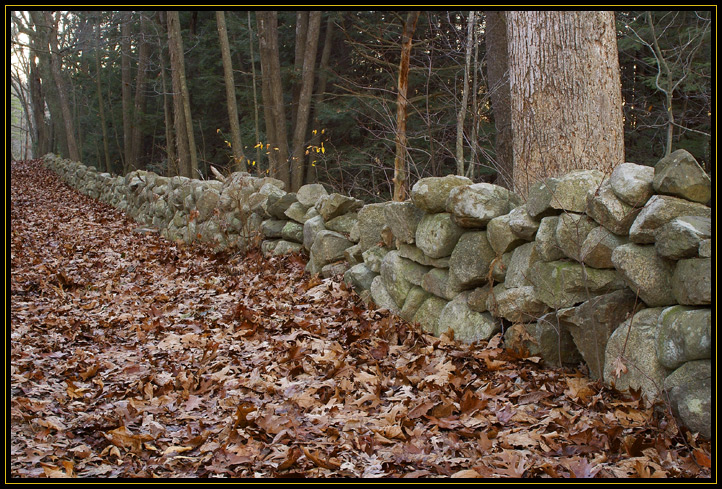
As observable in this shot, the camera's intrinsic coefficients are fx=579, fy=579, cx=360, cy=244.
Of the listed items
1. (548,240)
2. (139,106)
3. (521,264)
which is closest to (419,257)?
(521,264)

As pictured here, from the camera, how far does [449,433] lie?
3055 mm

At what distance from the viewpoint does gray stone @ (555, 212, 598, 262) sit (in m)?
3.56

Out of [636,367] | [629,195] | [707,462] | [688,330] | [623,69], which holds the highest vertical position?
[623,69]

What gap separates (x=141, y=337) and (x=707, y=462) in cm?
420

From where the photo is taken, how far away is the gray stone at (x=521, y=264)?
13.0ft

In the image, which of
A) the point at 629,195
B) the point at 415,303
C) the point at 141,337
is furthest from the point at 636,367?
the point at 141,337

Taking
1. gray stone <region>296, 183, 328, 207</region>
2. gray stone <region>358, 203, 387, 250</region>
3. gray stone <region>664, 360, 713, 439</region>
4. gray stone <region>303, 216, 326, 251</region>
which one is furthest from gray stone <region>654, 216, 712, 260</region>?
gray stone <region>296, 183, 328, 207</region>

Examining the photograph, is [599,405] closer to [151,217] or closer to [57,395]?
[57,395]

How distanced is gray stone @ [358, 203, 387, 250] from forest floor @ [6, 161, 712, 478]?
0.58m

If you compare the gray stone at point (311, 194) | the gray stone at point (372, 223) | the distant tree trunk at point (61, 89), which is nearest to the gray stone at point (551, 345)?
the gray stone at point (372, 223)

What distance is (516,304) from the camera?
402 cm

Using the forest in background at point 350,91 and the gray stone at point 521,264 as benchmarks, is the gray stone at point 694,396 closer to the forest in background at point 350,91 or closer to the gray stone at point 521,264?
the gray stone at point 521,264

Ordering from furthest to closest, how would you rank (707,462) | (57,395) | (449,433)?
1. (57,395)
2. (449,433)
3. (707,462)

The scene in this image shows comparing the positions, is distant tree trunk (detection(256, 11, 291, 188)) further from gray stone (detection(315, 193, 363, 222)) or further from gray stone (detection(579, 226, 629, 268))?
gray stone (detection(579, 226, 629, 268))
